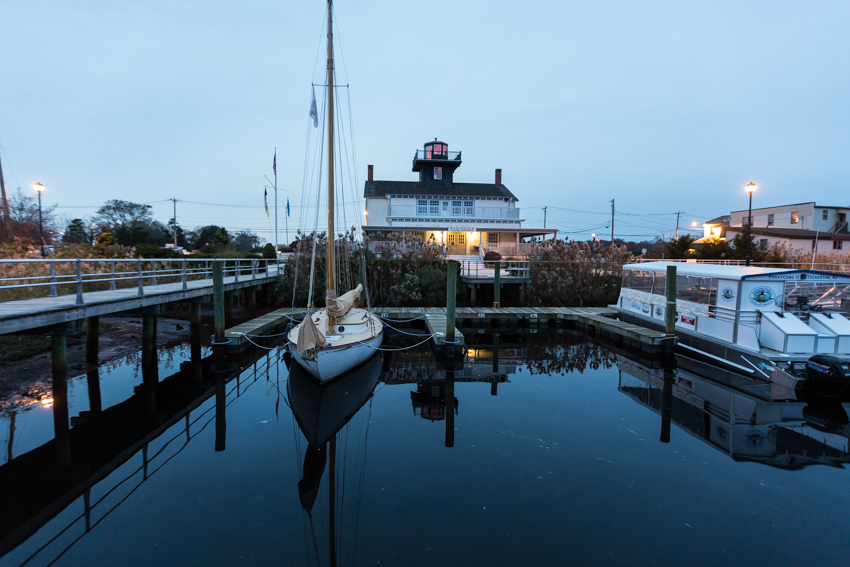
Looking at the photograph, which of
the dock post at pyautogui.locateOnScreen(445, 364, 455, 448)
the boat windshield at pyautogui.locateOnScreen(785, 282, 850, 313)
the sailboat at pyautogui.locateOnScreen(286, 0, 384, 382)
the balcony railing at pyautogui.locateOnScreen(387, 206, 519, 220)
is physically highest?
the balcony railing at pyautogui.locateOnScreen(387, 206, 519, 220)

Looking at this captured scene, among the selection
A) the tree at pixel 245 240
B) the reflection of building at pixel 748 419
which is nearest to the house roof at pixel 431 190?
the reflection of building at pixel 748 419

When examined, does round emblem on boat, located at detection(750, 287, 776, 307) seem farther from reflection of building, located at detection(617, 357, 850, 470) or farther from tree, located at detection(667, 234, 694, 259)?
tree, located at detection(667, 234, 694, 259)

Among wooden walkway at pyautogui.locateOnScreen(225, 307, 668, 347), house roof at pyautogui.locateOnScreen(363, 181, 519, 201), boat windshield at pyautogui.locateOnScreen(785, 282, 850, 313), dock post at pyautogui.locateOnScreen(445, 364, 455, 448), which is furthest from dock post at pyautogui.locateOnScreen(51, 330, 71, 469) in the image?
house roof at pyautogui.locateOnScreen(363, 181, 519, 201)

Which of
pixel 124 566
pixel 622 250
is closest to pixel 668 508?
pixel 124 566

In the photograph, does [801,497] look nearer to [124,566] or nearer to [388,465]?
[388,465]

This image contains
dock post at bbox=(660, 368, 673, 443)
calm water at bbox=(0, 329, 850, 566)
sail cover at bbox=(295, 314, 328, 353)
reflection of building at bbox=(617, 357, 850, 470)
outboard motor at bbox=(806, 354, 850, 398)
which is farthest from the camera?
outboard motor at bbox=(806, 354, 850, 398)

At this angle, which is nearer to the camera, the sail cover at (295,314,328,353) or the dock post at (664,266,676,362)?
the sail cover at (295,314,328,353)

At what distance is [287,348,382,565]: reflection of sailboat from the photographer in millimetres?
6367

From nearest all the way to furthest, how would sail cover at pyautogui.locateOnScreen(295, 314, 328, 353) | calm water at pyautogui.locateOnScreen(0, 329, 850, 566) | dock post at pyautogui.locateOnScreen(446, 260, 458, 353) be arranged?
calm water at pyautogui.locateOnScreen(0, 329, 850, 566) < sail cover at pyautogui.locateOnScreen(295, 314, 328, 353) < dock post at pyautogui.locateOnScreen(446, 260, 458, 353)

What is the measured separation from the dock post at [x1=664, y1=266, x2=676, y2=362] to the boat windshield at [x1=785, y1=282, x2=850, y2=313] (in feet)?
9.38

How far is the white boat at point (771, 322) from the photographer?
10.5 meters

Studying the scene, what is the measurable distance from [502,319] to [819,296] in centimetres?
1177

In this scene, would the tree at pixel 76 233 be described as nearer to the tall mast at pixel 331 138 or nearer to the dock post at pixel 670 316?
the tall mast at pixel 331 138

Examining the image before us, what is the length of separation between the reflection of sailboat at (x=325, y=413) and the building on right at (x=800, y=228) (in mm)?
34168
